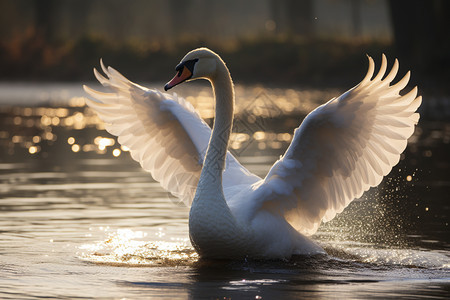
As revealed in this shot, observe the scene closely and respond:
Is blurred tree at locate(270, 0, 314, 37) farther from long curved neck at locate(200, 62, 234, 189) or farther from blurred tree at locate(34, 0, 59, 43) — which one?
long curved neck at locate(200, 62, 234, 189)

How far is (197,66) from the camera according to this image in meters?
7.82

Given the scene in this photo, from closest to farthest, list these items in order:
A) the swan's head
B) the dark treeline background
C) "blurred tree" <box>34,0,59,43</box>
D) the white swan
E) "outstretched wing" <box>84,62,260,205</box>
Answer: the white swan → the swan's head → "outstretched wing" <box>84,62,260,205</box> → the dark treeline background → "blurred tree" <box>34,0,59,43</box>

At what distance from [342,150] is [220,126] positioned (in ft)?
3.26

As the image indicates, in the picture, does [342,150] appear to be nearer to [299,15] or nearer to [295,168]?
[295,168]

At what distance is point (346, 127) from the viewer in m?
7.87

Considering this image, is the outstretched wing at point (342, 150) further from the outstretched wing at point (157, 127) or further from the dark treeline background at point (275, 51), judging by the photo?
the dark treeline background at point (275, 51)

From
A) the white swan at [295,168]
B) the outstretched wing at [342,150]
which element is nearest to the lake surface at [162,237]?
the white swan at [295,168]

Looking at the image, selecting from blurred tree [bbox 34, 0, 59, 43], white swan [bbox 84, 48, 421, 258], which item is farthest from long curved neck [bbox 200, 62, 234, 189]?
blurred tree [bbox 34, 0, 59, 43]

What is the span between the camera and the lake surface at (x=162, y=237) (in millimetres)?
6746

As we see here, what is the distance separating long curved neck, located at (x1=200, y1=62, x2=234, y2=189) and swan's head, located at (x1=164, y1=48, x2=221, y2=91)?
76 millimetres

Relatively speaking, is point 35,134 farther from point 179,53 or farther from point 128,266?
point 179,53

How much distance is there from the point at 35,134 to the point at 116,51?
62.5 ft

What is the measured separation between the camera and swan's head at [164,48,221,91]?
7754mm

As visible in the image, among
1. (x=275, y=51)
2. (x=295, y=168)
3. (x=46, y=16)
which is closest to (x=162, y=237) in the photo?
(x=295, y=168)
